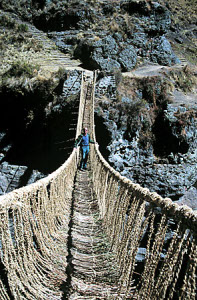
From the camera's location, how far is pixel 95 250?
2.37 meters

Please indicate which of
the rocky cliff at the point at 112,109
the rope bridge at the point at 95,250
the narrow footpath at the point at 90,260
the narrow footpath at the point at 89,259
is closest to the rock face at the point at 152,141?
the rocky cliff at the point at 112,109

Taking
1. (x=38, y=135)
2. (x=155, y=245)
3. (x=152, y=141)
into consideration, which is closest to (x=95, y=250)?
(x=155, y=245)

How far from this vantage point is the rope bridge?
1.15m

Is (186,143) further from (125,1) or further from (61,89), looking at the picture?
(125,1)

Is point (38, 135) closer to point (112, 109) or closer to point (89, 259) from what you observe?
point (112, 109)

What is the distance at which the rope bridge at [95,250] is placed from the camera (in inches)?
45.3

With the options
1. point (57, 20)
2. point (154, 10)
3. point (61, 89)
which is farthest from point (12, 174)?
point (154, 10)

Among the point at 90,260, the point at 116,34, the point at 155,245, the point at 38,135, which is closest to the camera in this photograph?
the point at 155,245

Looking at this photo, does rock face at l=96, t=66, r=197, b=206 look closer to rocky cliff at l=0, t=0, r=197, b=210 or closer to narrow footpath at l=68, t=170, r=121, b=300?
rocky cliff at l=0, t=0, r=197, b=210

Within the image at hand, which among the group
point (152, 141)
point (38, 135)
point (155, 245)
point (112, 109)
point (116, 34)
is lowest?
point (38, 135)

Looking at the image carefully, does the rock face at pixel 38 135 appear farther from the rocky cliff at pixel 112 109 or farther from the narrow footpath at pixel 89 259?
the narrow footpath at pixel 89 259

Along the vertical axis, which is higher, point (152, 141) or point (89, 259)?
point (152, 141)

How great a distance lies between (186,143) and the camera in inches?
379

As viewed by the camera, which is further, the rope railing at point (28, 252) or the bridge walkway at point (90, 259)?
the bridge walkway at point (90, 259)
